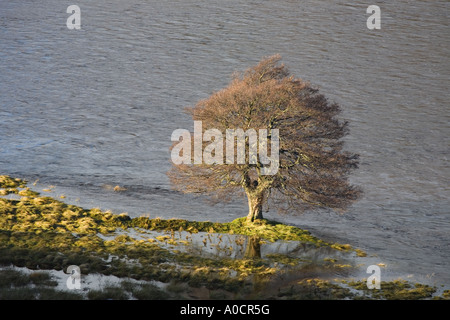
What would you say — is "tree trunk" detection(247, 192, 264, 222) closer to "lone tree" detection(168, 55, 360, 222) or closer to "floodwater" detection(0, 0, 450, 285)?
"lone tree" detection(168, 55, 360, 222)

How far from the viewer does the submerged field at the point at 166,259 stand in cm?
3719

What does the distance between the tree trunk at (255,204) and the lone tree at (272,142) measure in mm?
138

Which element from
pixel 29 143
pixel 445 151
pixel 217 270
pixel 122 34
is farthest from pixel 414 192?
pixel 122 34

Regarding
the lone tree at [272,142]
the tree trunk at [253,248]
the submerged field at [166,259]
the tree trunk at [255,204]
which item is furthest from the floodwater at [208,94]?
the tree trunk at [253,248]

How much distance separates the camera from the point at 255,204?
49438 millimetres

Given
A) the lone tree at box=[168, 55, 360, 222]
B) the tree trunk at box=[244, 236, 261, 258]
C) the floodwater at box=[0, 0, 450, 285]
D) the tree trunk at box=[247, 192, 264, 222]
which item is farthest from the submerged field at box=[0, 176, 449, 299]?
the floodwater at box=[0, 0, 450, 285]

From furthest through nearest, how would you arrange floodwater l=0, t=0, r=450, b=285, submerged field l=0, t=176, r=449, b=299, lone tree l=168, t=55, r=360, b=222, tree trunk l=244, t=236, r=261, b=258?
floodwater l=0, t=0, r=450, b=285
lone tree l=168, t=55, r=360, b=222
tree trunk l=244, t=236, r=261, b=258
submerged field l=0, t=176, r=449, b=299

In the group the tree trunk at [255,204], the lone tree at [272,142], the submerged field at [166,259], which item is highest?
the lone tree at [272,142]

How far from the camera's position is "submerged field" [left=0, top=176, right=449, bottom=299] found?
122 feet

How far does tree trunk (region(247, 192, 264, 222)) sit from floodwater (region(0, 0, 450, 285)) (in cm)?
466

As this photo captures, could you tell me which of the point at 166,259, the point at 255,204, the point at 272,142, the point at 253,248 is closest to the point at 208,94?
the point at 255,204

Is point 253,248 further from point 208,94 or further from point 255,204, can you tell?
point 208,94

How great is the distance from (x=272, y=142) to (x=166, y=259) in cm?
1048

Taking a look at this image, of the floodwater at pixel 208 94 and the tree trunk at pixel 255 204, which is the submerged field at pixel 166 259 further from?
Answer: the floodwater at pixel 208 94
